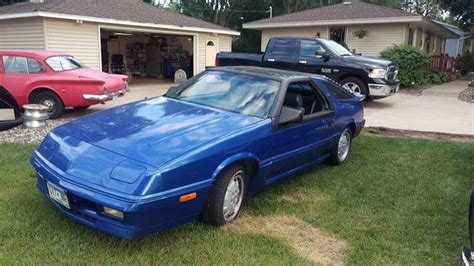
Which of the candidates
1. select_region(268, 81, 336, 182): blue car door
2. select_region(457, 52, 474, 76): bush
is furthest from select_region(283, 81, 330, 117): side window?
select_region(457, 52, 474, 76): bush

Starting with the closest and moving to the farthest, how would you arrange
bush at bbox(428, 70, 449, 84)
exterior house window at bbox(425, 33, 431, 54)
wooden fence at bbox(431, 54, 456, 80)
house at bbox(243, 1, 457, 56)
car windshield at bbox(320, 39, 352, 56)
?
1. car windshield at bbox(320, 39, 352, 56)
2. house at bbox(243, 1, 457, 56)
3. bush at bbox(428, 70, 449, 84)
4. wooden fence at bbox(431, 54, 456, 80)
5. exterior house window at bbox(425, 33, 431, 54)

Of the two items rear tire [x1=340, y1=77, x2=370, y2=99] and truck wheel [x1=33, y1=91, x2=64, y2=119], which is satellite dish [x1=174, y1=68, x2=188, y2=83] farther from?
truck wheel [x1=33, y1=91, x2=64, y2=119]

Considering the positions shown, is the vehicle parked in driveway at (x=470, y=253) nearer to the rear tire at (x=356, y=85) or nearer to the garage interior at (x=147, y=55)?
the rear tire at (x=356, y=85)

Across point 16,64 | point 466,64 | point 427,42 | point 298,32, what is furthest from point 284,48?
point 466,64

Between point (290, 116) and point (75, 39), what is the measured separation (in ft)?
42.6

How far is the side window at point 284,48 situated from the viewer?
1234cm

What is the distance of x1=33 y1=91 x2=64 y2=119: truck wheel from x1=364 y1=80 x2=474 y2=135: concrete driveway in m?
6.83

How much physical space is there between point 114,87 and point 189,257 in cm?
690

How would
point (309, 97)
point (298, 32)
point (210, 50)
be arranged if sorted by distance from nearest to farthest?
point (309, 97), point (210, 50), point (298, 32)

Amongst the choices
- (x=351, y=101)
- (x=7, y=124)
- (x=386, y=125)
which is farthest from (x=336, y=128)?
(x=7, y=124)

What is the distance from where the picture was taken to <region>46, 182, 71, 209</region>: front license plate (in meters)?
3.15

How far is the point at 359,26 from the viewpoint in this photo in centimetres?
1972

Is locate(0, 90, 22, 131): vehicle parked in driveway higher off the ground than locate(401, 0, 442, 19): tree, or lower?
lower

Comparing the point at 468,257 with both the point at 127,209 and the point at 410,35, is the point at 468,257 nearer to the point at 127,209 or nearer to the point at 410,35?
the point at 127,209
